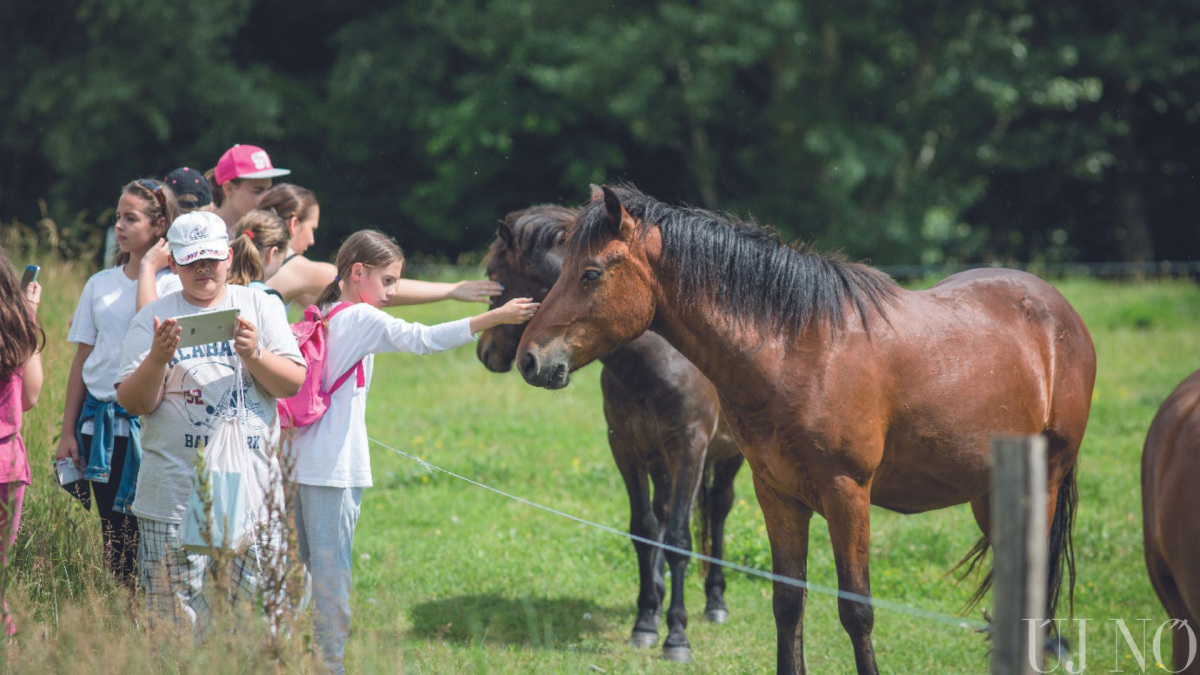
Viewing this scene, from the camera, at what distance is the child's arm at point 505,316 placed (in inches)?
154

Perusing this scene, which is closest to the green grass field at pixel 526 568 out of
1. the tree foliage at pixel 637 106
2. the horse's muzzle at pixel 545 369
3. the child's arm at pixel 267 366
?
the child's arm at pixel 267 366

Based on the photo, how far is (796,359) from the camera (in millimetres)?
3955

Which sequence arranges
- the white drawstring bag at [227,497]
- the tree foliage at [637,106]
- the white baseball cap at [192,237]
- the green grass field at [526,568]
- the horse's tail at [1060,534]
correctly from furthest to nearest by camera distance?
the tree foliage at [637,106]
the horse's tail at [1060,534]
the green grass field at [526,568]
the white baseball cap at [192,237]
the white drawstring bag at [227,497]

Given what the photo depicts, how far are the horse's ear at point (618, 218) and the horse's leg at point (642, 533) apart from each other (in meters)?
1.95

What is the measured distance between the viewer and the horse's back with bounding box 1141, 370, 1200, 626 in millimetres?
3283

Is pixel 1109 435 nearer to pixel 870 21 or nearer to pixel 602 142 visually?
pixel 870 21

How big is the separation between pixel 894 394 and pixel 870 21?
54.9 ft

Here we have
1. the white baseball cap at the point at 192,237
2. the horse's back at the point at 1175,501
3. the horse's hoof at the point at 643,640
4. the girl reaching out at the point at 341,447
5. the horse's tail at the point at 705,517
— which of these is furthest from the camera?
the horse's tail at the point at 705,517

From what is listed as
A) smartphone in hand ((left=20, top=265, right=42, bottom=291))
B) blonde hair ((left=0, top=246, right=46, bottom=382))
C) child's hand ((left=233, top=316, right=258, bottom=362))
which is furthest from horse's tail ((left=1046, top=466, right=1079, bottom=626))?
smartphone in hand ((left=20, top=265, right=42, bottom=291))

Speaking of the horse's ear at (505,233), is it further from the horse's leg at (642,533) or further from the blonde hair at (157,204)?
the blonde hair at (157,204)

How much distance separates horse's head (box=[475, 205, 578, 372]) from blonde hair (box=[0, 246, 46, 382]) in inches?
80.5

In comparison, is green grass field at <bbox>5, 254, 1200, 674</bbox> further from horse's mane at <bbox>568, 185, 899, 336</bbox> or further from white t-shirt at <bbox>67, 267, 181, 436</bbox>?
horse's mane at <bbox>568, 185, 899, 336</bbox>

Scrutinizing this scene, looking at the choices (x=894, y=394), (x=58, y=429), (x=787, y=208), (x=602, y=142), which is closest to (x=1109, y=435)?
(x=894, y=394)

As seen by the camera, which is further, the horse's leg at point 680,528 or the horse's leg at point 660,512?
the horse's leg at point 660,512
